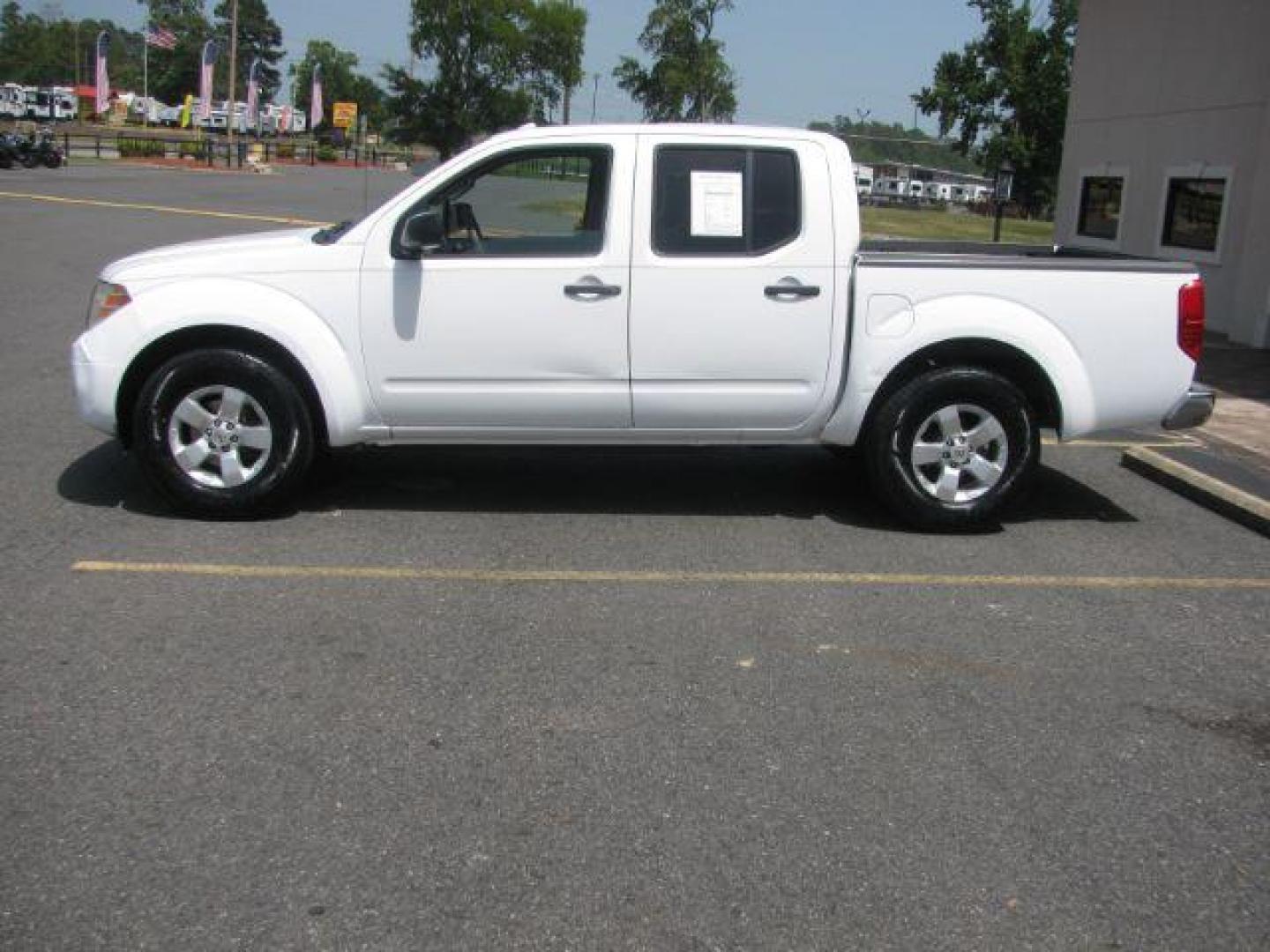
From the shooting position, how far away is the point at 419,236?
6.14 meters

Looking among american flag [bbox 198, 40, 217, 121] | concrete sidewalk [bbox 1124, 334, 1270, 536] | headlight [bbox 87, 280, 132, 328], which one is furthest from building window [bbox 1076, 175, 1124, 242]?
american flag [bbox 198, 40, 217, 121]

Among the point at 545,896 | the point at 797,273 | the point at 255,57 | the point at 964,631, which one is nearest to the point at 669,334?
the point at 797,273

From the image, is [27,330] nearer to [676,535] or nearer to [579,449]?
[579,449]

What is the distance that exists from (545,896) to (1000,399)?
13.4 ft

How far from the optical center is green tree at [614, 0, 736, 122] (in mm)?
62094

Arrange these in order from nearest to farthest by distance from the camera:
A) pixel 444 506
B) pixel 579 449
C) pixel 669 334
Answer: pixel 669 334
pixel 444 506
pixel 579 449

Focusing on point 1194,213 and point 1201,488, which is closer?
point 1201,488

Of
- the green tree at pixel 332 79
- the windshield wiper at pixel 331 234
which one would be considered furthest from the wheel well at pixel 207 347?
the green tree at pixel 332 79

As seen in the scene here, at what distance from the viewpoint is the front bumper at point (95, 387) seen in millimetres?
6234

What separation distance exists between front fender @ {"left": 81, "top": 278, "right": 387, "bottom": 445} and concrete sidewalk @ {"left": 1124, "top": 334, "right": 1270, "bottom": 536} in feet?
16.0

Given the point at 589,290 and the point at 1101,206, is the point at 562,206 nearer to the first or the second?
the point at 589,290

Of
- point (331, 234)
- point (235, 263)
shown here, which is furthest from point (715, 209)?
point (235, 263)

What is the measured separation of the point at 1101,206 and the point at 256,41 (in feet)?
509

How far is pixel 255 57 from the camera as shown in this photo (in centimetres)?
15288
